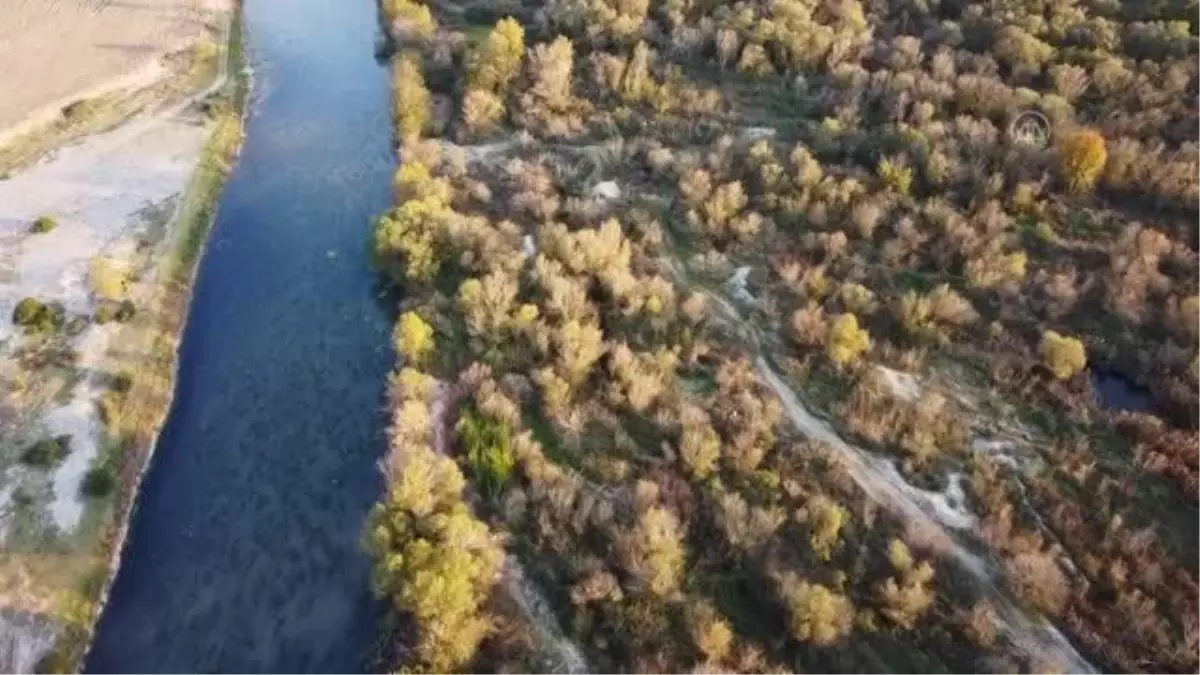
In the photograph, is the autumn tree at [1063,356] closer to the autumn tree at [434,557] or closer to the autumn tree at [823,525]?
the autumn tree at [823,525]

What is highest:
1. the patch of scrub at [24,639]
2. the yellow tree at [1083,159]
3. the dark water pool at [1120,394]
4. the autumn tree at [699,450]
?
the yellow tree at [1083,159]

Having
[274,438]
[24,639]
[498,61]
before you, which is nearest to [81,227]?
[274,438]

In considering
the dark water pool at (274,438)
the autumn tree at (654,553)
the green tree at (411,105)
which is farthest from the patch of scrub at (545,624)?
the green tree at (411,105)

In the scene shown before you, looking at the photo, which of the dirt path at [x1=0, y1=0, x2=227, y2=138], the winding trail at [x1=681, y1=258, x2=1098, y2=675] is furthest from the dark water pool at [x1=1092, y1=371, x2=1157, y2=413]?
the dirt path at [x1=0, y1=0, x2=227, y2=138]

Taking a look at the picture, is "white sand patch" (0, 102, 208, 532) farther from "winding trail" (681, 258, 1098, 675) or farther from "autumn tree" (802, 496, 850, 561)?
"winding trail" (681, 258, 1098, 675)

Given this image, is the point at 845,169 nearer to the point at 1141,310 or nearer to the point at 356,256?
the point at 1141,310
